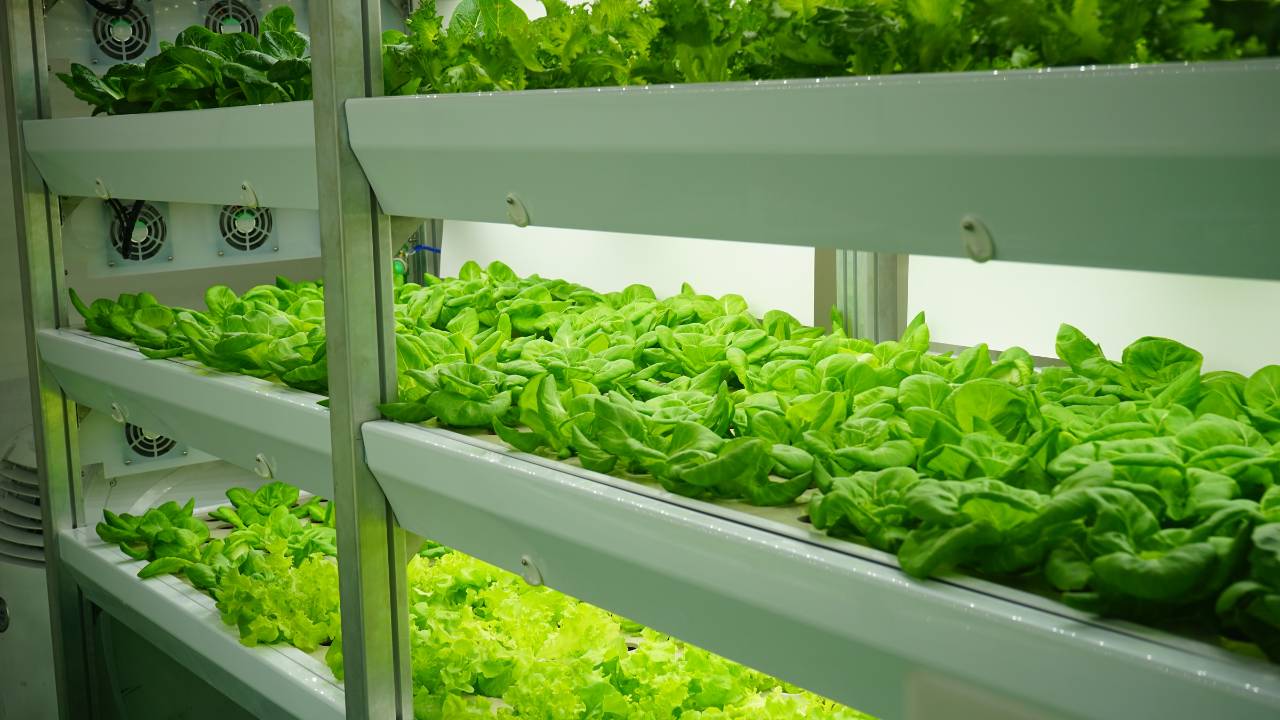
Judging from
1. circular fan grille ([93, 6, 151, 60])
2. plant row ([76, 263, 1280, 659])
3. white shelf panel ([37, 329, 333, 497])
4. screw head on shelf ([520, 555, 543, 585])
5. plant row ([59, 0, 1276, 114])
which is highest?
circular fan grille ([93, 6, 151, 60])

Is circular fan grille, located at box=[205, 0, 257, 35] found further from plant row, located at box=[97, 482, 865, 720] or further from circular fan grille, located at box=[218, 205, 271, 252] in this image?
plant row, located at box=[97, 482, 865, 720]

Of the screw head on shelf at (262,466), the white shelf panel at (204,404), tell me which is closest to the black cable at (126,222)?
the white shelf panel at (204,404)

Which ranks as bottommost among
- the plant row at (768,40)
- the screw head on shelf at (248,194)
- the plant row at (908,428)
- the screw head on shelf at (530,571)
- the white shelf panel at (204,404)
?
the screw head on shelf at (530,571)

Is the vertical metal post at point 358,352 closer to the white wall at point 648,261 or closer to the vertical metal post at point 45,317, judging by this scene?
the white wall at point 648,261

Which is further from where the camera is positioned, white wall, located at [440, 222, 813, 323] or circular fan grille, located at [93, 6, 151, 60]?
circular fan grille, located at [93, 6, 151, 60]

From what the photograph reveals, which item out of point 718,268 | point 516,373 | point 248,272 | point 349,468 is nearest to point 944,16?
point 516,373

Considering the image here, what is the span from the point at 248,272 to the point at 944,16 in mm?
2567

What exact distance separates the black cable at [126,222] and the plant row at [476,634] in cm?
68

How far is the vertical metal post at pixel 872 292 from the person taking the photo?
237 centimetres

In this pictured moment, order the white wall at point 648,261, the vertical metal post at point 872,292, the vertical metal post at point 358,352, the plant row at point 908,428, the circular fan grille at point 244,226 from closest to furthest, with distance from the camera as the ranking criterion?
the plant row at point 908,428, the vertical metal post at point 358,352, the vertical metal post at point 872,292, the white wall at point 648,261, the circular fan grille at point 244,226

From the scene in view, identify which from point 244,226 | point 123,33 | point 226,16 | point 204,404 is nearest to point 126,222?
point 244,226

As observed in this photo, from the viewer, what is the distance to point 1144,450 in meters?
1.14

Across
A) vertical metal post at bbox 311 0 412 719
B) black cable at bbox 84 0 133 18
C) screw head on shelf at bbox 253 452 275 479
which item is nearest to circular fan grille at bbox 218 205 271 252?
black cable at bbox 84 0 133 18

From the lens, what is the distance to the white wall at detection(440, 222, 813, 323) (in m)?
2.59
